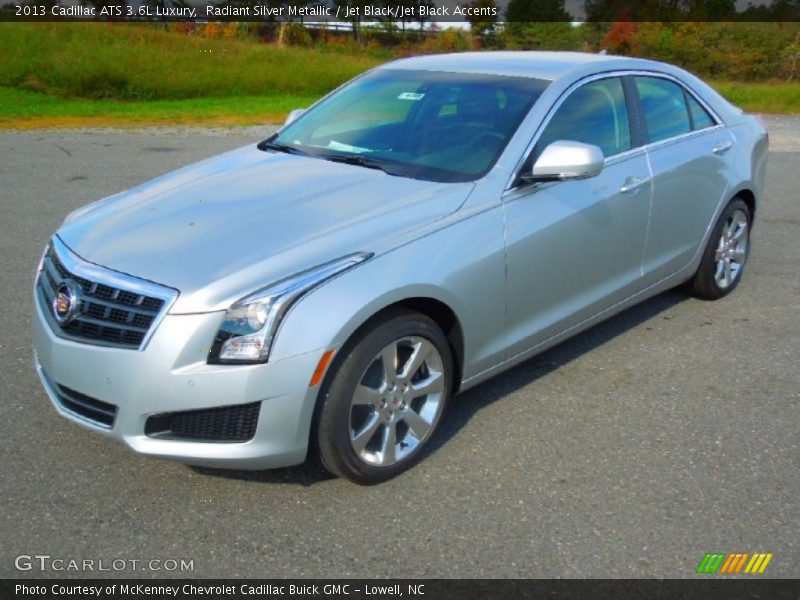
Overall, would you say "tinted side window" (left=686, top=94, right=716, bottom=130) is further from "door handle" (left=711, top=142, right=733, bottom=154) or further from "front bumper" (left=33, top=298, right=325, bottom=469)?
"front bumper" (left=33, top=298, right=325, bottom=469)

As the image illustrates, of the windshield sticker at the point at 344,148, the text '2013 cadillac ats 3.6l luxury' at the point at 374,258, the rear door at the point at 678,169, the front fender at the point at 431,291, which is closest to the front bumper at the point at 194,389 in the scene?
the text '2013 cadillac ats 3.6l luxury' at the point at 374,258

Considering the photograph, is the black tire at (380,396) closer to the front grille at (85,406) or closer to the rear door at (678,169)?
the front grille at (85,406)

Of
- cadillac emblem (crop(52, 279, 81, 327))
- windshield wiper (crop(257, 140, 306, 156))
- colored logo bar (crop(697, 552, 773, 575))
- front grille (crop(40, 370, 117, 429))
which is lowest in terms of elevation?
colored logo bar (crop(697, 552, 773, 575))

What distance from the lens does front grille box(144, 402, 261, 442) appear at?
10.9 feet

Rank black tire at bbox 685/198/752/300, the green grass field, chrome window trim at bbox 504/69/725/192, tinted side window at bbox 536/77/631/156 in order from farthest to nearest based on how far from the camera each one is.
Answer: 1. the green grass field
2. black tire at bbox 685/198/752/300
3. tinted side window at bbox 536/77/631/156
4. chrome window trim at bbox 504/69/725/192

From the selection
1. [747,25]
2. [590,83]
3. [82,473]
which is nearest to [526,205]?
[590,83]

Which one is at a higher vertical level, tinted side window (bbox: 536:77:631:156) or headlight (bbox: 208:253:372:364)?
tinted side window (bbox: 536:77:631:156)

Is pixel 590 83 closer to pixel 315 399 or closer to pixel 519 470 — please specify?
pixel 519 470

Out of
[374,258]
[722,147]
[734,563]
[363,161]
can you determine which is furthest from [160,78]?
[734,563]

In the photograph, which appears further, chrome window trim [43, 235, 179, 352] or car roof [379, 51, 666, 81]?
car roof [379, 51, 666, 81]

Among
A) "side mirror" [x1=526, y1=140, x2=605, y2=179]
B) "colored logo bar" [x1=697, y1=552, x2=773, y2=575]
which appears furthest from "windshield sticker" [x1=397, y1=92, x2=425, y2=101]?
"colored logo bar" [x1=697, y1=552, x2=773, y2=575]

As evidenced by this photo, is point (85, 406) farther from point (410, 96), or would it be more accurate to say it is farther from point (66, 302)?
point (410, 96)

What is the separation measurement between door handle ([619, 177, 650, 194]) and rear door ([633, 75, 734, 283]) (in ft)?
0.46

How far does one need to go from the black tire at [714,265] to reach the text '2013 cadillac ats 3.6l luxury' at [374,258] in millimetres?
194
